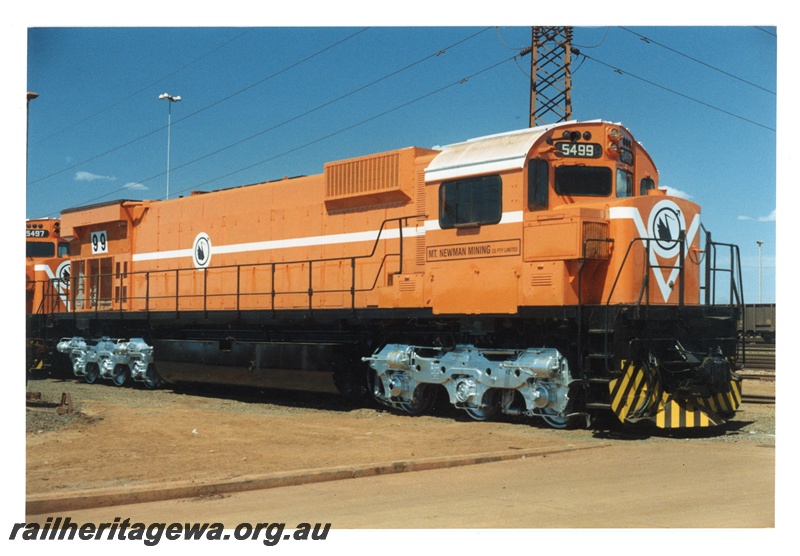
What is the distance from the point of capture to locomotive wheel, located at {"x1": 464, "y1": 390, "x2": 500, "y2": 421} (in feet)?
39.6

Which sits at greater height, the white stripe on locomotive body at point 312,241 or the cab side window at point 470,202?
the cab side window at point 470,202

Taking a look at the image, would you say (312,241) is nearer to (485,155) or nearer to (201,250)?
(201,250)

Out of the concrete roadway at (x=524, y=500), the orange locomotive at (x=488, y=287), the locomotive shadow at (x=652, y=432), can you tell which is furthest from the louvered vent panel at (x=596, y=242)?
the concrete roadway at (x=524, y=500)

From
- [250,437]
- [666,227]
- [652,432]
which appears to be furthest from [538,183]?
[250,437]

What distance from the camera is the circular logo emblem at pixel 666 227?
1128cm

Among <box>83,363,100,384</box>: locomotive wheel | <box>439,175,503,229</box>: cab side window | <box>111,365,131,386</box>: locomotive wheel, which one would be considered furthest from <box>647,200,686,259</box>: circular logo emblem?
<box>83,363,100,384</box>: locomotive wheel

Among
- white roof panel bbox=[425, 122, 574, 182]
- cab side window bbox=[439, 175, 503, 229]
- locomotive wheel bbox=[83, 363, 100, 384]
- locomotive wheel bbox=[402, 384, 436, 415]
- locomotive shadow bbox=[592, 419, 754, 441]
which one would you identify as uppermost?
white roof panel bbox=[425, 122, 574, 182]

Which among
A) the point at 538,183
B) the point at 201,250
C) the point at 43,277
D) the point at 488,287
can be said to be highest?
the point at 538,183

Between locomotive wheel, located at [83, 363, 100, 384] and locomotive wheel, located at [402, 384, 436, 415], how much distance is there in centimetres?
947

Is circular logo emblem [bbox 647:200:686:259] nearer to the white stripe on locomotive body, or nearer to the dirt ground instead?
the white stripe on locomotive body

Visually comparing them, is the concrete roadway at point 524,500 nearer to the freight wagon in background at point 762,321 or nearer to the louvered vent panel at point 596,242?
the louvered vent panel at point 596,242

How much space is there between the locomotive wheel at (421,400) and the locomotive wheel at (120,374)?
844cm

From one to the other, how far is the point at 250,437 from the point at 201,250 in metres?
7.22

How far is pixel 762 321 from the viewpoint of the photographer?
2906 cm
